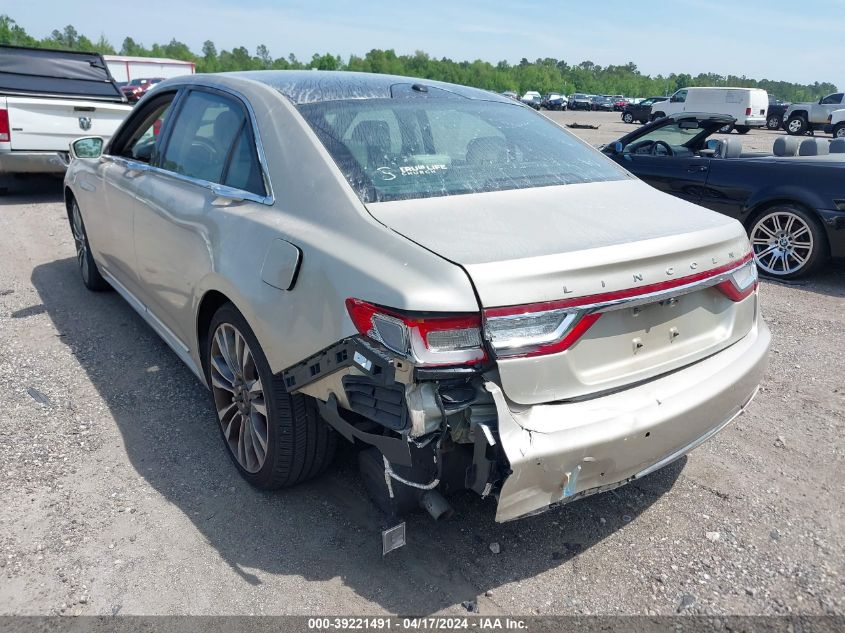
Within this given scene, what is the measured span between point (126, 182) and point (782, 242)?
5723 millimetres

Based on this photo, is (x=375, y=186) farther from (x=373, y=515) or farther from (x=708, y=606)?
(x=708, y=606)

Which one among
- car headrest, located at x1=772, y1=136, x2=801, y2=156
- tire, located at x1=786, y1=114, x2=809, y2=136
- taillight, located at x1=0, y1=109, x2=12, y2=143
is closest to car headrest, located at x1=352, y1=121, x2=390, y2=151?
car headrest, located at x1=772, y1=136, x2=801, y2=156

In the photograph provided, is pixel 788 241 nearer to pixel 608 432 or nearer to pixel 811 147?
pixel 811 147

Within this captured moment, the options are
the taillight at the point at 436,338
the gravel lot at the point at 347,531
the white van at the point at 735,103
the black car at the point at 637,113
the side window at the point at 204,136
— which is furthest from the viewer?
the black car at the point at 637,113

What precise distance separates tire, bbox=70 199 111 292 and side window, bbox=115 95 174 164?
107cm

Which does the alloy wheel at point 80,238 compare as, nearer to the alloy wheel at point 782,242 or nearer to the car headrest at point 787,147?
the alloy wheel at point 782,242

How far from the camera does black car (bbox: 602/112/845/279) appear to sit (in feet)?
20.1

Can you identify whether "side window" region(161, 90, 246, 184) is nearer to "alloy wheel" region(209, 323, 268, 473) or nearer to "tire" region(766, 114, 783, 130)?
"alloy wheel" region(209, 323, 268, 473)

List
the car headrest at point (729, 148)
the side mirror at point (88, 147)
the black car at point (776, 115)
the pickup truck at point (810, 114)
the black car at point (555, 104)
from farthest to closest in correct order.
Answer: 1. the black car at point (555, 104)
2. the black car at point (776, 115)
3. the pickup truck at point (810, 114)
4. the car headrest at point (729, 148)
5. the side mirror at point (88, 147)

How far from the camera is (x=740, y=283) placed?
8.85 ft

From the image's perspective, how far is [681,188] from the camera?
7.12 m

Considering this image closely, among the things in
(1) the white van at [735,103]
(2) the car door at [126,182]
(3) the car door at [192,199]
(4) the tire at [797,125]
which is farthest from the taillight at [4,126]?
(4) the tire at [797,125]

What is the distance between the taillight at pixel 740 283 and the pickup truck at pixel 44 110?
7456mm

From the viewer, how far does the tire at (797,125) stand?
3045 centimetres
